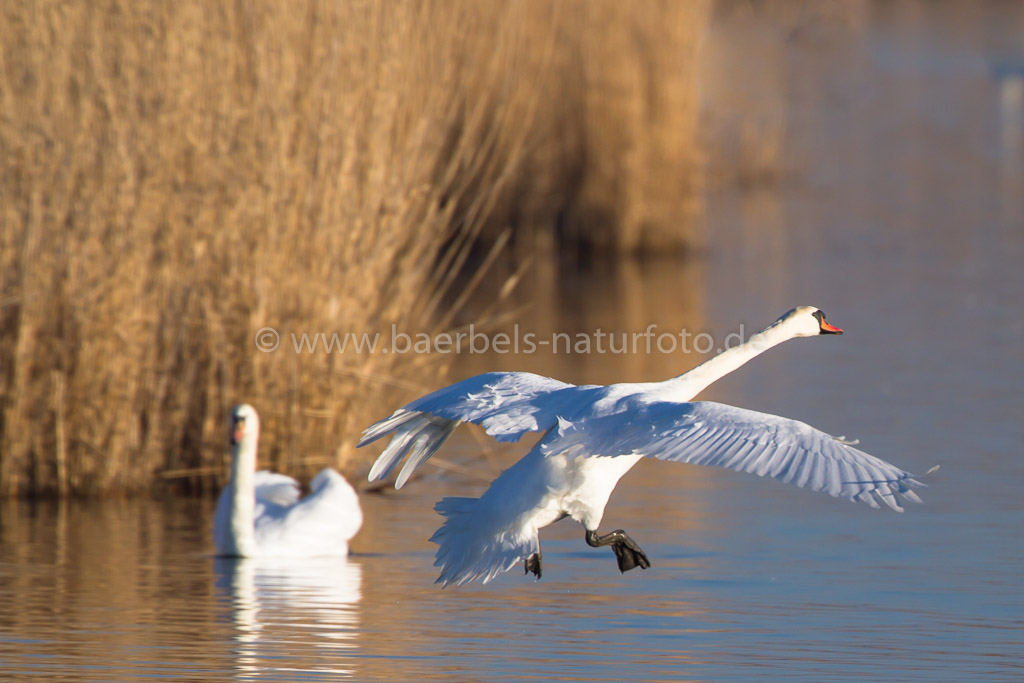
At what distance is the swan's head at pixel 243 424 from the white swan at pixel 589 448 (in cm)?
131

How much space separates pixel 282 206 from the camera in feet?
Result: 32.9

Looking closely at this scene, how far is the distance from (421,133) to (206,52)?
1.22m

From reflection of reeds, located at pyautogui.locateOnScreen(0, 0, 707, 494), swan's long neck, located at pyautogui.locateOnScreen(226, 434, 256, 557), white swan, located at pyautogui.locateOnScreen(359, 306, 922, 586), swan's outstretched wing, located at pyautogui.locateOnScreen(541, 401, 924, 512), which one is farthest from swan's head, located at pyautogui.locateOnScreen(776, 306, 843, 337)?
swan's long neck, located at pyautogui.locateOnScreen(226, 434, 256, 557)

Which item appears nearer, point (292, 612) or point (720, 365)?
point (720, 365)

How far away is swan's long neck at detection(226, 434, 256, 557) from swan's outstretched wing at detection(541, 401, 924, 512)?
2576mm

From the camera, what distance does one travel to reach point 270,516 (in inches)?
377

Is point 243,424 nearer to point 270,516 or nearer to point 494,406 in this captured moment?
point 270,516

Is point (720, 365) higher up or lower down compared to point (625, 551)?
higher up

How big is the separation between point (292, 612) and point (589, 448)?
181cm

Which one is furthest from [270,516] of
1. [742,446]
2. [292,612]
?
[742,446]

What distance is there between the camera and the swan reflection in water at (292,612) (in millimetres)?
7059

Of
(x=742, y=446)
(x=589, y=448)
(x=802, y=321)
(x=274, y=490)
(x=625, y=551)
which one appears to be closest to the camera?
(x=742, y=446)

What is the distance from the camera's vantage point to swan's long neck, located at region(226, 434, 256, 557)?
9.13m

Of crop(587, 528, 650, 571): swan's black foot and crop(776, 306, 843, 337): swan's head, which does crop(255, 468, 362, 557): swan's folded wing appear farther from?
crop(776, 306, 843, 337): swan's head
